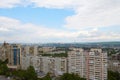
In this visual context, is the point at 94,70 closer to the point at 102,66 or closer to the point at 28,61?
the point at 102,66

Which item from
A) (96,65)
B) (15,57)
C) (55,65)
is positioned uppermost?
(15,57)

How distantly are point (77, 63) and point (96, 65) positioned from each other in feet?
7.37

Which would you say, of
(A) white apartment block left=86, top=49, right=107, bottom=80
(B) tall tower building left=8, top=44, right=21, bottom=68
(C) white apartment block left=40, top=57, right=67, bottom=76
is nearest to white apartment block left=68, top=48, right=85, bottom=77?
(A) white apartment block left=86, top=49, right=107, bottom=80

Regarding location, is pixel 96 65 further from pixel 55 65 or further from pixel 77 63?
pixel 55 65

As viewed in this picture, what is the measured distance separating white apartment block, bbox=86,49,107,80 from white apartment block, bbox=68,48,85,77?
466 millimetres

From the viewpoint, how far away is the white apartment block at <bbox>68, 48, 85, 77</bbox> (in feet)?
74.8

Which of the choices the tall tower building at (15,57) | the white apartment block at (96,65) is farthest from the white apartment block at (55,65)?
the tall tower building at (15,57)

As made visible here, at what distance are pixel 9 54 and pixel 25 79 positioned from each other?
1234 cm

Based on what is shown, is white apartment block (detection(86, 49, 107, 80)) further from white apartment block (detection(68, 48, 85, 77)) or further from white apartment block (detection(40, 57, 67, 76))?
white apartment block (detection(40, 57, 67, 76))

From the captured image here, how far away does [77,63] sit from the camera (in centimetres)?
2356

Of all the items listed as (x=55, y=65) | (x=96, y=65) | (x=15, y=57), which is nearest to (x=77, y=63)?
(x=96, y=65)

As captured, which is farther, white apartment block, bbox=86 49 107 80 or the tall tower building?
the tall tower building

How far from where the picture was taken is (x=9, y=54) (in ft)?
110

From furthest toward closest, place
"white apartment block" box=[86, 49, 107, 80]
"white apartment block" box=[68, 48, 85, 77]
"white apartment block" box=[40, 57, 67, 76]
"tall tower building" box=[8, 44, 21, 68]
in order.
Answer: "tall tower building" box=[8, 44, 21, 68], "white apartment block" box=[40, 57, 67, 76], "white apartment block" box=[68, 48, 85, 77], "white apartment block" box=[86, 49, 107, 80]
